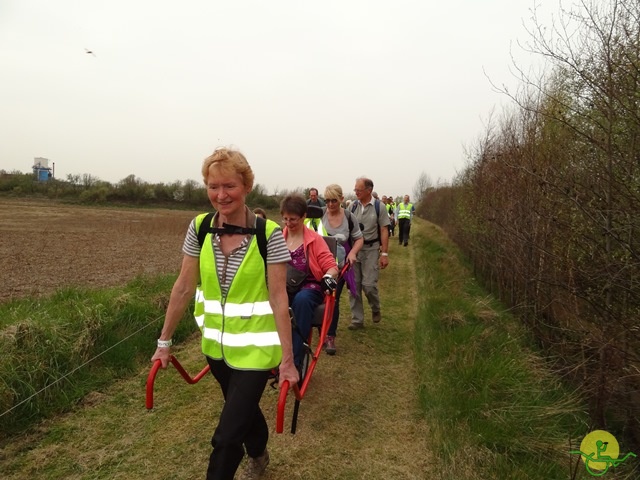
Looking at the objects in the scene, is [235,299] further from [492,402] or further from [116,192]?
[116,192]

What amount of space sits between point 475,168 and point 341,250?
7281 mm

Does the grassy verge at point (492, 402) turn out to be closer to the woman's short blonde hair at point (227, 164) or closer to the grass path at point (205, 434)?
the grass path at point (205, 434)

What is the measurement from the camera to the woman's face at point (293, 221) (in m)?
3.80

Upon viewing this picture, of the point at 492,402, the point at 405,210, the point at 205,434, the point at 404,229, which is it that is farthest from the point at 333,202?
the point at 404,229

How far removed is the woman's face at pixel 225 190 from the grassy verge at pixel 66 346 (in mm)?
2476

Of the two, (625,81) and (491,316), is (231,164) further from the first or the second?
(491,316)

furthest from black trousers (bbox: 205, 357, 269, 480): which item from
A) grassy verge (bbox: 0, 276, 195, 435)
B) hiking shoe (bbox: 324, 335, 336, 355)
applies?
hiking shoe (bbox: 324, 335, 336, 355)

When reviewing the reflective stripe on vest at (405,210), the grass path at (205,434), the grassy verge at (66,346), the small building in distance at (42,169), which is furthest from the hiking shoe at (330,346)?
the small building in distance at (42,169)

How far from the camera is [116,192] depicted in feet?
183

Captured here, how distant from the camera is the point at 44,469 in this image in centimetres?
279

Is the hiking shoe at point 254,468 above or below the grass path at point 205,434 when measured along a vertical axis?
above

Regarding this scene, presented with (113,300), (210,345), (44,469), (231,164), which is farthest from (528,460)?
(113,300)

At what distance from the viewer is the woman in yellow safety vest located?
7.00ft

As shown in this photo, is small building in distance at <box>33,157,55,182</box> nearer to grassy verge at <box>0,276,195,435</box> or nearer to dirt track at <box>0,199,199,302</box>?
dirt track at <box>0,199,199,302</box>
